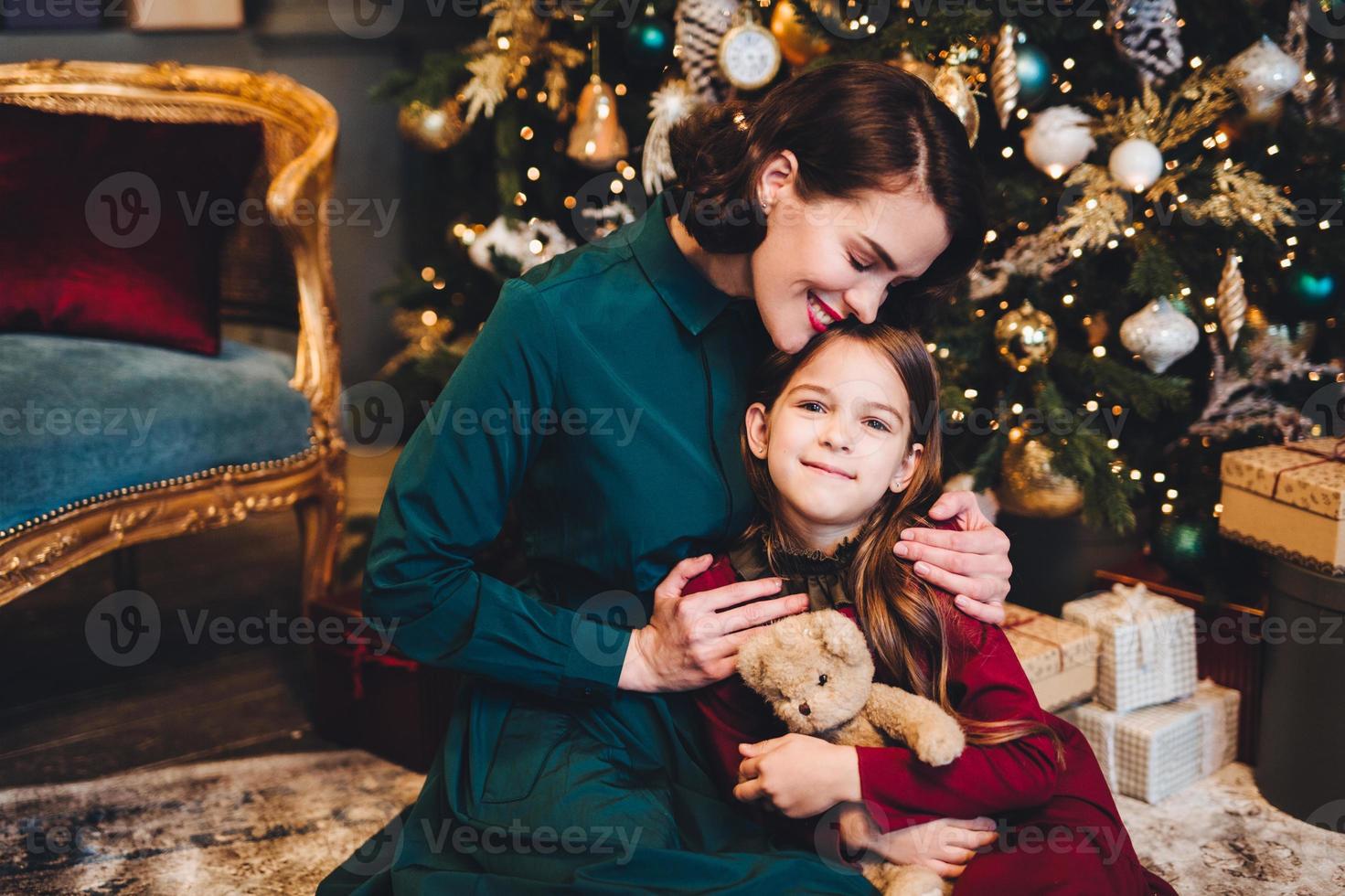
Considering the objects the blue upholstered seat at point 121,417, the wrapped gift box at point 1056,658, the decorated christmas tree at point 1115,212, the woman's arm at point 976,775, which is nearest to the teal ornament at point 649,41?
the decorated christmas tree at point 1115,212

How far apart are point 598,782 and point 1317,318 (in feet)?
5.66

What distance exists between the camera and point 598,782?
3.96ft

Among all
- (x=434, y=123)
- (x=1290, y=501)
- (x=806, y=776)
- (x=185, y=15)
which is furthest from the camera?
(x=185, y=15)

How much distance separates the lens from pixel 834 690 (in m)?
1.14

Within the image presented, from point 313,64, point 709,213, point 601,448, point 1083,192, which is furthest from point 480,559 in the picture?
point 313,64

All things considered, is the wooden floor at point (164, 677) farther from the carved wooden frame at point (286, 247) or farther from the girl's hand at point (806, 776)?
the girl's hand at point (806, 776)

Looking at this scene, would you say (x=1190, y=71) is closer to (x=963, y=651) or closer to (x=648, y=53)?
(x=648, y=53)

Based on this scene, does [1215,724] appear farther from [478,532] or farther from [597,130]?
[597,130]

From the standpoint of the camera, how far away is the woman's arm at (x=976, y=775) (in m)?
1.12

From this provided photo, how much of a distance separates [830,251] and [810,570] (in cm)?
36

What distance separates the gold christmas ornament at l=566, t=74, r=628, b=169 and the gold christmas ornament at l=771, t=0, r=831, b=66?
0.42m

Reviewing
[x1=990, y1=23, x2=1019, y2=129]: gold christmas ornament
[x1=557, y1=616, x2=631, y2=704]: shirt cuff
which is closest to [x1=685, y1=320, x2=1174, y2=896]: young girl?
[x1=557, y1=616, x2=631, y2=704]: shirt cuff

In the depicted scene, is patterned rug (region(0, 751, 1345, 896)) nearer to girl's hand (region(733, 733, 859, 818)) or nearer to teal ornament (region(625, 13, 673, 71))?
girl's hand (region(733, 733, 859, 818))

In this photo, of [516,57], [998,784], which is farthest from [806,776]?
[516,57]
